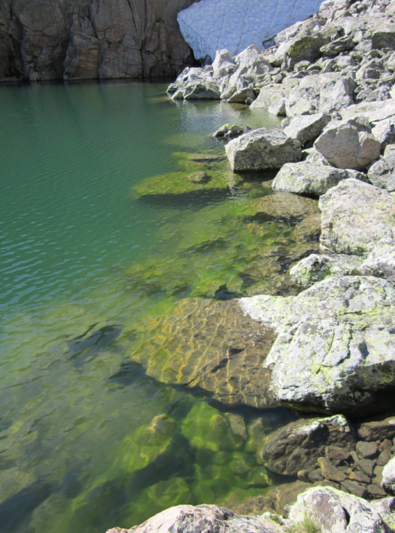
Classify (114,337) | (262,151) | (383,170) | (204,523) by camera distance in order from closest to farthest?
(204,523) < (114,337) < (383,170) < (262,151)

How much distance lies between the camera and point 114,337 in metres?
6.98

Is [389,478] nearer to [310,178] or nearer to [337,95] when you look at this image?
[310,178]

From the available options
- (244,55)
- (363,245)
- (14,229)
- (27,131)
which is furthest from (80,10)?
(363,245)

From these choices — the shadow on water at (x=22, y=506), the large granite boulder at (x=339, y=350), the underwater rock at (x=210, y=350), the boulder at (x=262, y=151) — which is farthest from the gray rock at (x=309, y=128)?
the shadow on water at (x=22, y=506)

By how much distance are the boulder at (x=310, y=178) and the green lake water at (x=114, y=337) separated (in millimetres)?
813

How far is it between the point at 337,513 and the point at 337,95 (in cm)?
2262

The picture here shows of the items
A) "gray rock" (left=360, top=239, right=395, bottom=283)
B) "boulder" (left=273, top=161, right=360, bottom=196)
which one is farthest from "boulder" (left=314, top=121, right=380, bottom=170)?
"gray rock" (left=360, top=239, right=395, bottom=283)

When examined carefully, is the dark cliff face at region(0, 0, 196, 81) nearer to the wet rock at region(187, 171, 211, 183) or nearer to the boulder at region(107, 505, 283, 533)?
the wet rock at region(187, 171, 211, 183)

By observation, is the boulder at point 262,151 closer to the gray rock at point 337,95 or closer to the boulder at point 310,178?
the boulder at point 310,178

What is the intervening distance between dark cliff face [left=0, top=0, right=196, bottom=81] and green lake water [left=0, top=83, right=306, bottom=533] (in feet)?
158

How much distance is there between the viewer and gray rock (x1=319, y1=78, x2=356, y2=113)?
20594mm

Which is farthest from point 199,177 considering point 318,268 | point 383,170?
point 318,268

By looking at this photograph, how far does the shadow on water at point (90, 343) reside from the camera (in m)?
6.58

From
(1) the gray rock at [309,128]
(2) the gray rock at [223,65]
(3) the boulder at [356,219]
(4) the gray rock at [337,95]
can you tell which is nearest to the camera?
(3) the boulder at [356,219]
